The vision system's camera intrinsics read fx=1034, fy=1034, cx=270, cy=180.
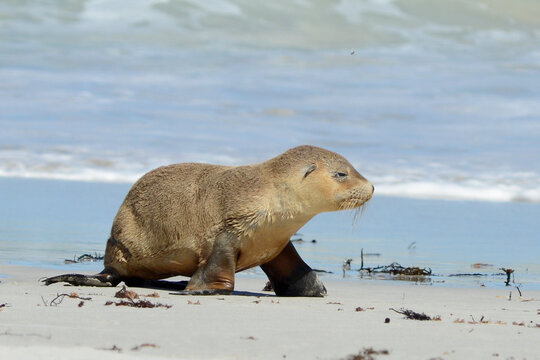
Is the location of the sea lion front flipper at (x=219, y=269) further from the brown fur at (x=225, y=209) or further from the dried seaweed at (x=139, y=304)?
the dried seaweed at (x=139, y=304)

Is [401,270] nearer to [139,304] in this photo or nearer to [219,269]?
[219,269]

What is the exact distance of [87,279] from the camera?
9234mm

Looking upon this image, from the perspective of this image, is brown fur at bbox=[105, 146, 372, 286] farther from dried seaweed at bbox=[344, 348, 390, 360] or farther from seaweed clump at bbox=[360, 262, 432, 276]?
dried seaweed at bbox=[344, 348, 390, 360]

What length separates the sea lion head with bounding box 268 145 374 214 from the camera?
902cm

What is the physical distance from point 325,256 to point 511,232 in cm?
588

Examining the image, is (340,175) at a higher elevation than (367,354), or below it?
higher

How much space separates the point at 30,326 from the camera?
5.92 m

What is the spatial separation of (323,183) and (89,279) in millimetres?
2260

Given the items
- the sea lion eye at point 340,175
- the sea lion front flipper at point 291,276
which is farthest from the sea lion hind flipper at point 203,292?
the sea lion eye at point 340,175

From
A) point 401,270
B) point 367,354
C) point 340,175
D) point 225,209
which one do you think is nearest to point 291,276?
point 225,209

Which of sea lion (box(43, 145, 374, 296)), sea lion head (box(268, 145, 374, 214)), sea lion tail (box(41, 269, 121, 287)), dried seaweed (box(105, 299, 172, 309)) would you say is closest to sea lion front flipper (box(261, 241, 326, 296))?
sea lion (box(43, 145, 374, 296))

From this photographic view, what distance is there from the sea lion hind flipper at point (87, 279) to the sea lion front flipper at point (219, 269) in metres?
0.90

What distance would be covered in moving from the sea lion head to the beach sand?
84 centimetres

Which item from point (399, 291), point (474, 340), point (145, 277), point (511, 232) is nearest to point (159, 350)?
point (474, 340)
